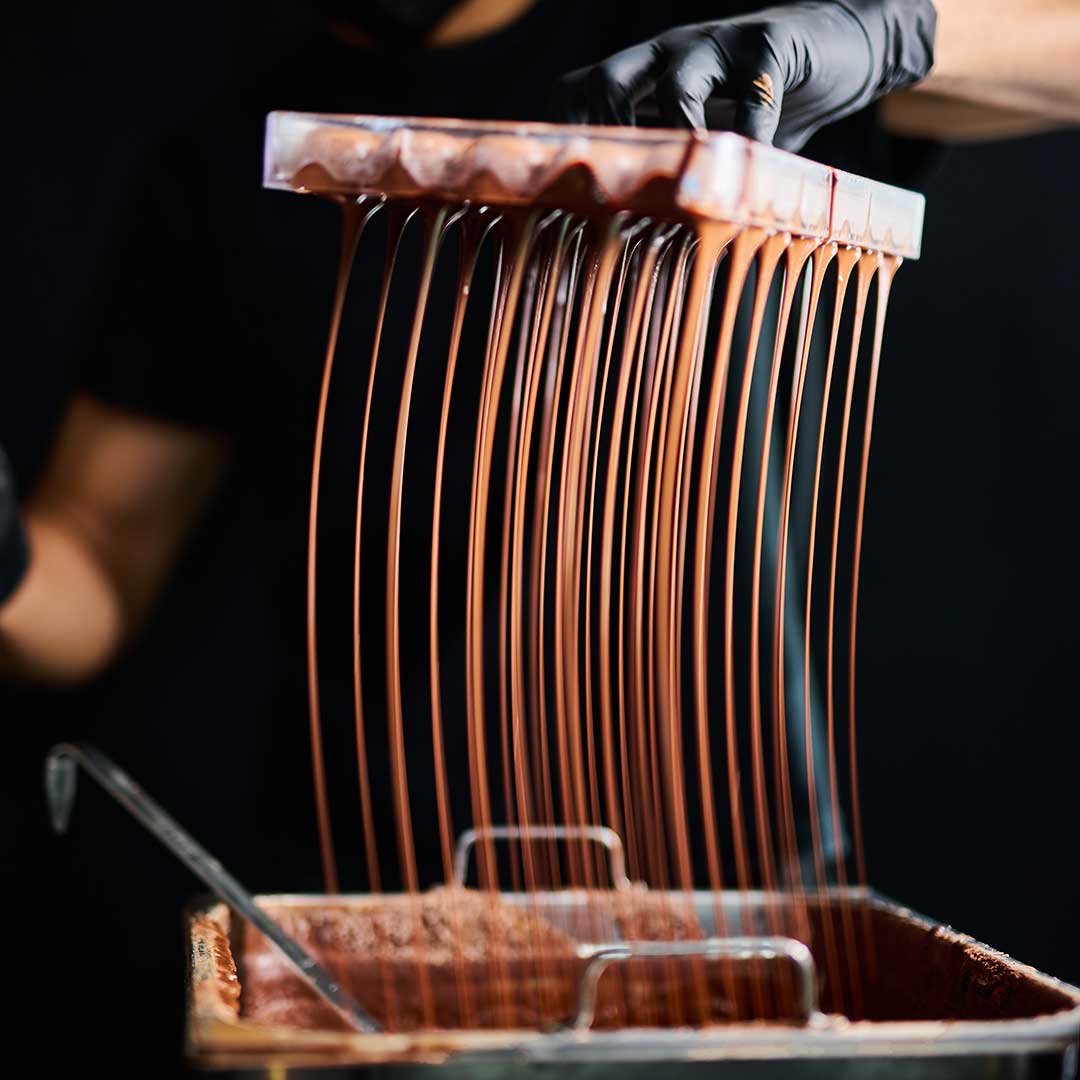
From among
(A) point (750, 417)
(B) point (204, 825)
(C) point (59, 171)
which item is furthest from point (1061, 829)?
(C) point (59, 171)

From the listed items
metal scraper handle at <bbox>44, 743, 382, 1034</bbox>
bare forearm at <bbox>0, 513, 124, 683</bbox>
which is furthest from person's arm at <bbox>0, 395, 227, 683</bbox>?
metal scraper handle at <bbox>44, 743, 382, 1034</bbox>

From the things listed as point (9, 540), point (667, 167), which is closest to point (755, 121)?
point (667, 167)

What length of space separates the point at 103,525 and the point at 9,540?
0.17 m

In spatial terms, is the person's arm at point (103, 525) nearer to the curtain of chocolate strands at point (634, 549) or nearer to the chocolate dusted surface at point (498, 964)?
the curtain of chocolate strands at point (634, 549)

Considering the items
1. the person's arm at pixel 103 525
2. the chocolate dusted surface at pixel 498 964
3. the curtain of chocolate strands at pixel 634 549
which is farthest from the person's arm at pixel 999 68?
the person's arm at pixel 103 525

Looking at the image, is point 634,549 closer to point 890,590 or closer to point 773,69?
point 773,69

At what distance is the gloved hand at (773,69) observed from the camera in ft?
1.80

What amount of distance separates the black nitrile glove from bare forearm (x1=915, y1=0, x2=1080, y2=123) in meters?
0.61

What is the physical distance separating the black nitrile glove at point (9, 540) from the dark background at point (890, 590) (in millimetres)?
202

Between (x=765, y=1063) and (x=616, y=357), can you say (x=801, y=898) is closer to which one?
(x=765, y=1063)

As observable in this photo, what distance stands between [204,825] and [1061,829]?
738 mm

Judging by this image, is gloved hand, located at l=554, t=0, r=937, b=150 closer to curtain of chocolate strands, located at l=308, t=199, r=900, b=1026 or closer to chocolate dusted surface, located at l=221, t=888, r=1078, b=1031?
curtain of chocolate strands, located at l=308, t=199, r=900, b=1026

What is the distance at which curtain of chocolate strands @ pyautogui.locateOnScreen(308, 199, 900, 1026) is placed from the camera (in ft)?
1.53

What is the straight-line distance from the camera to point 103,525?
1056mm
